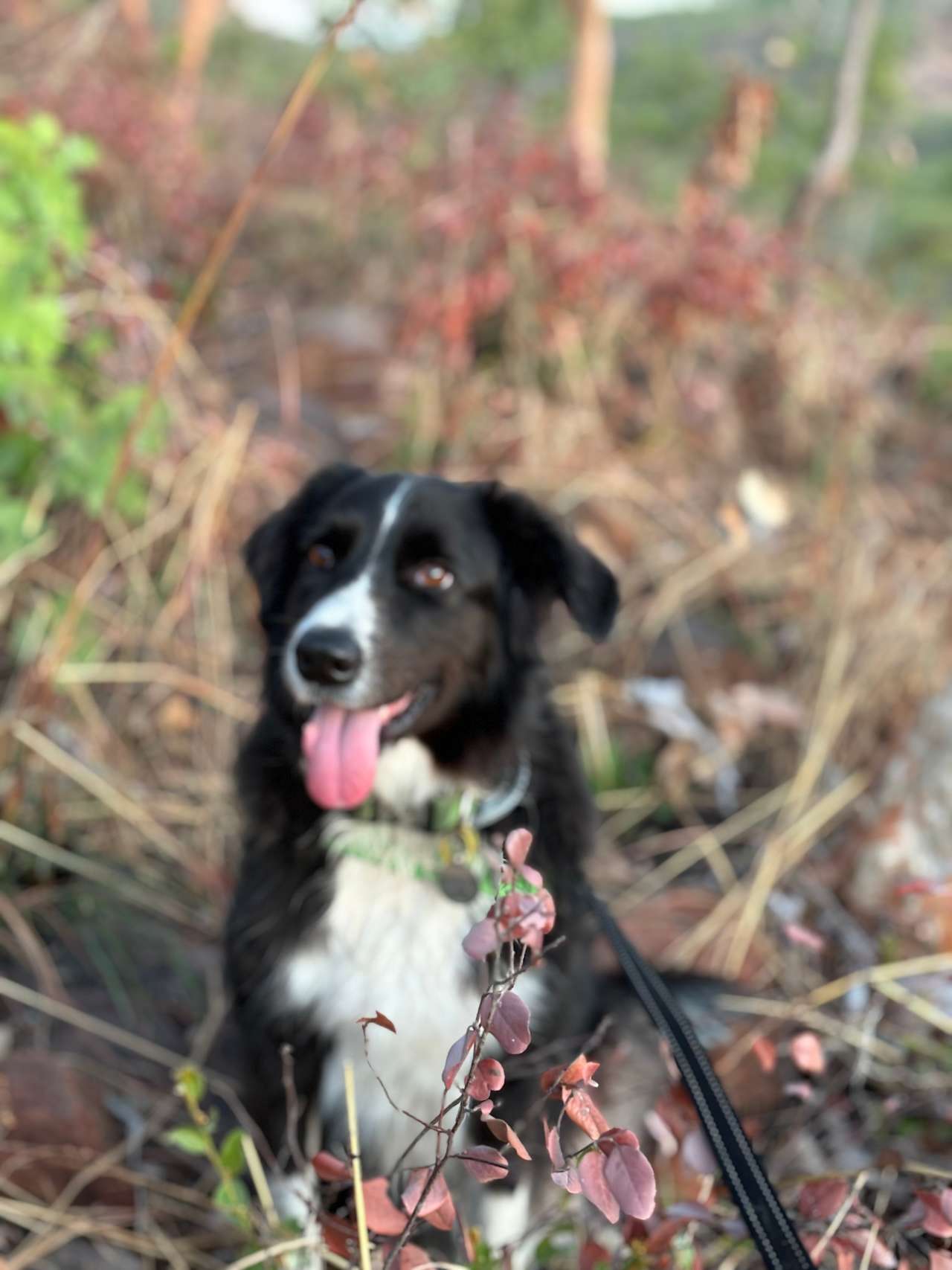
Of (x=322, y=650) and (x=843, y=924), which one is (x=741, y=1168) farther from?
(x=843, y=924)

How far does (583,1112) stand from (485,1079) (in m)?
0.12

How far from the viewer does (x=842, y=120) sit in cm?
751

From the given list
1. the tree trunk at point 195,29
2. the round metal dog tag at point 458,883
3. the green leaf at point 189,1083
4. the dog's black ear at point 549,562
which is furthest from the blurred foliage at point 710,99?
the green leaf at point 189,1083

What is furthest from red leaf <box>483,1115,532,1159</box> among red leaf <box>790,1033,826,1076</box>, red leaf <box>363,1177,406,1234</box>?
red leaf <box>790,1033,826,1076</box>

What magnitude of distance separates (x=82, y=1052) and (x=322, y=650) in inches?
61.7

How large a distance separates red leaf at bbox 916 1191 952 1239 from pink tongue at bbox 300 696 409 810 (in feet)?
4.21

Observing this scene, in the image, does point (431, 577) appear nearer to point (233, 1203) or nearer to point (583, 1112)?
point (233, 1203)

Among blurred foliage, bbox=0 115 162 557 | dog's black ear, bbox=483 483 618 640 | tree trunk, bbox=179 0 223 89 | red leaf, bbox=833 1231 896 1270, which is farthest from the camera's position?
tree trunk, bbox=179 0 223 89

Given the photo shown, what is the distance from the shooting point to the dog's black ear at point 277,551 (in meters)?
2.71

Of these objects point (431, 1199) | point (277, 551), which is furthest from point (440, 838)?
point (431, 1199)

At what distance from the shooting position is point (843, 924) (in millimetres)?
3402

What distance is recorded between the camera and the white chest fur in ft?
7.52

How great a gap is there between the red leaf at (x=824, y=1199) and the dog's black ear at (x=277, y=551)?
68.3 inches

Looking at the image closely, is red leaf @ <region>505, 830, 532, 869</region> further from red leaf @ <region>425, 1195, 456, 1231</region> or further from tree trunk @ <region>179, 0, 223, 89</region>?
tree trunk @ <region>179, 0, 223, 89</region>
